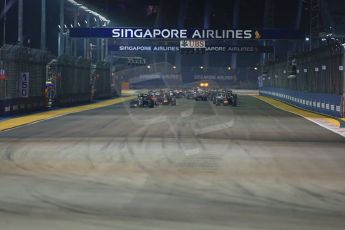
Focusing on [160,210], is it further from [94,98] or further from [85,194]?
[94,98]

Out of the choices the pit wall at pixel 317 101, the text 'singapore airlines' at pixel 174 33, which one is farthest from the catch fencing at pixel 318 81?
the text 'singapore airlines' at pixel 174 33

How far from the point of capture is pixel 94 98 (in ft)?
213

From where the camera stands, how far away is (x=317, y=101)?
→ 40.3m

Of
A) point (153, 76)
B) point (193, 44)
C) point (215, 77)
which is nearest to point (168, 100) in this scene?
point (193, 44)

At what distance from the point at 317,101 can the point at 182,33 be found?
19255mm

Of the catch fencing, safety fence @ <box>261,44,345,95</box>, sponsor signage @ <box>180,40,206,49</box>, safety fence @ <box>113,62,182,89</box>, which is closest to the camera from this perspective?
the catch fencing

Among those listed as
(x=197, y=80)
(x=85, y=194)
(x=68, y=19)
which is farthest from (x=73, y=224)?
(x=197, y=80)

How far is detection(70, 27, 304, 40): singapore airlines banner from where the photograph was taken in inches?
2181

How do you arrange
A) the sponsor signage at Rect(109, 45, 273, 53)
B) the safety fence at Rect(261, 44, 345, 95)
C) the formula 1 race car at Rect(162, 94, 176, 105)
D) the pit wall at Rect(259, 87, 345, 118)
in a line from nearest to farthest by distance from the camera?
1. the pit wall at Rect(259, 87, 345, 118)
2. the safety fence at Rect(261, 44, 345, 95)
3. the formula 1 race car at Rect(162, 94, 176, 105)
4. the sponsor signage at Rect(109, 45, 273, 53)

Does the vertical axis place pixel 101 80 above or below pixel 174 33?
below

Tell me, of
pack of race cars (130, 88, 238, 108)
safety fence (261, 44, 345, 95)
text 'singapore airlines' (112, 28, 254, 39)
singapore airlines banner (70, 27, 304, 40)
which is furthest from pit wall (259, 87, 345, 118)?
text 'singapore airlines' (112, 28, 254, 39)

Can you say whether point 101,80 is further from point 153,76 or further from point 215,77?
point 215,77

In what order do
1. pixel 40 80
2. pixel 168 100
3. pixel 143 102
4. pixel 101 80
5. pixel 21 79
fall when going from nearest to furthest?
pixel 21 79 < pixel 40 80 < pixel 143 102 < pixel 168 100 < pixel 101 80

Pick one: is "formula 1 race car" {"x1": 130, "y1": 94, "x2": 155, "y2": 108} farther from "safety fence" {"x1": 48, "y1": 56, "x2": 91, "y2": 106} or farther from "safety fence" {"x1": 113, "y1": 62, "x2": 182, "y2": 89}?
"safety fence" {"x1": 113, "y1": 62, "x2": 182, "y2": 89}
